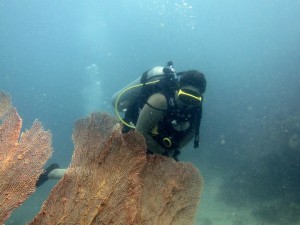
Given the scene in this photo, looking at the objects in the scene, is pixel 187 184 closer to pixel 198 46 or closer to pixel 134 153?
pixel 134 153

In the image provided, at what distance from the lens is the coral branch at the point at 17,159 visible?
299 centimetres

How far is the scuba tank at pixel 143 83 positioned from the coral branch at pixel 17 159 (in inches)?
89.1

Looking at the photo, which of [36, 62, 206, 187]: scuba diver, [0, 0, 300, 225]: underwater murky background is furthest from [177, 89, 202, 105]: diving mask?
[0, 0, 300, 225]: underwater murky background

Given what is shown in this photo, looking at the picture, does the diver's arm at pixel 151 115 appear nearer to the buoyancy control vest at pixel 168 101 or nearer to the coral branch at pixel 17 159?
the buoyancy control vest at pixel 168 101

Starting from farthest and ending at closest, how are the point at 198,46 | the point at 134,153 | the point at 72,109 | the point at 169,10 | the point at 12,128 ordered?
1. the point at 198,46
2. the point at 169,10
3. the point at 72,109
4. the point at 134,153
5. the point at 12,128

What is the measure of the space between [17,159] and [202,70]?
9896 cm

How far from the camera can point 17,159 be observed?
125 inches

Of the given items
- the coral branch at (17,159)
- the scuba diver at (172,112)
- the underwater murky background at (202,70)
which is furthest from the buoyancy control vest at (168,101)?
the underwater murky background at (202,70)

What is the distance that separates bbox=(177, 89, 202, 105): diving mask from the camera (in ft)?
15.8

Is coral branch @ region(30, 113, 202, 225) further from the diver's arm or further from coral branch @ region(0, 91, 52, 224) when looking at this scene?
the diver's arm

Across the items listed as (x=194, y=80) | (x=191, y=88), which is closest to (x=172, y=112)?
(x=191, y=88)

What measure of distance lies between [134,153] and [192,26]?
173m

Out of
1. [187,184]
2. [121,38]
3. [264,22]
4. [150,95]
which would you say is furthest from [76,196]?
[264,22]

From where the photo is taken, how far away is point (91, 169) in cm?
342
